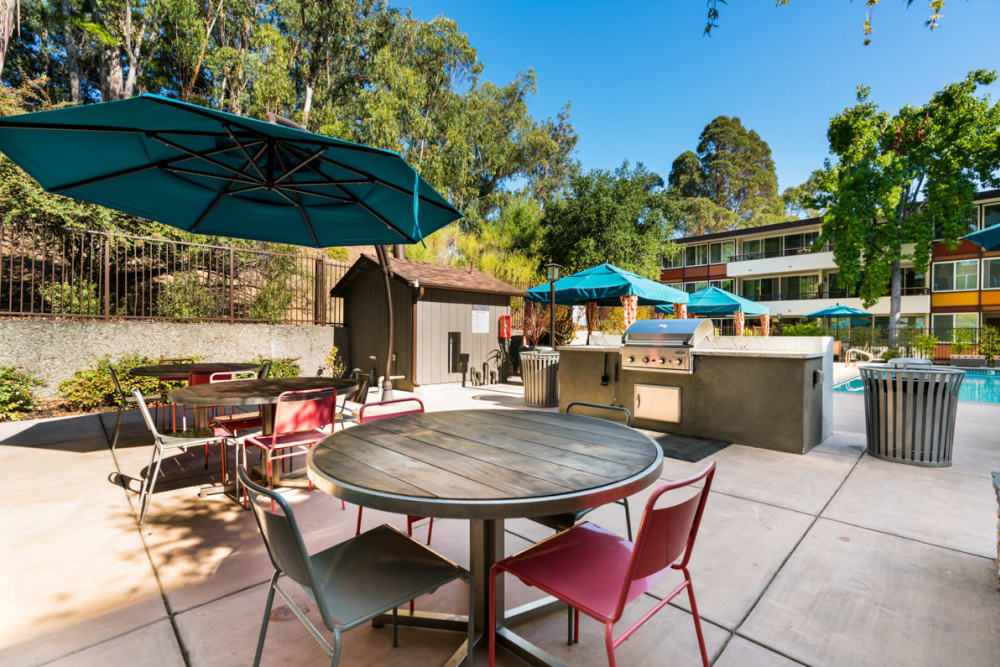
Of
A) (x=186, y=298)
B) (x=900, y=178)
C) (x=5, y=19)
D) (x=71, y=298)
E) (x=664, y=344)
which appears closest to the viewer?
(x=664, y=344)

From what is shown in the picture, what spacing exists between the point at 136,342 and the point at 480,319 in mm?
6615

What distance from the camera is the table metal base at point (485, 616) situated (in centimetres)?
160

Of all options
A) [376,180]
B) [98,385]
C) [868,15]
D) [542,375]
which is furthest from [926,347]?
[98,385]

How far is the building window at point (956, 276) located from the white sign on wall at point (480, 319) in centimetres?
2332

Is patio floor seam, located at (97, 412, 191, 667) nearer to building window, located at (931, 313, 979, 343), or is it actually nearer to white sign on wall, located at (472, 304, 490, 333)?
white sign on wall, located at (472, 304, 490, 333)

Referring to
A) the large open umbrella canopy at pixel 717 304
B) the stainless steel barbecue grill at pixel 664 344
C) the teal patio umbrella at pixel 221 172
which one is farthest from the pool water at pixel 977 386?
the teal patio umbrella at pixel 221 172

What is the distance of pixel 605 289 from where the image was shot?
738cm

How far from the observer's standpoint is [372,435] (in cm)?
201

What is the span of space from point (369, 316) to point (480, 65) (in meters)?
20.0

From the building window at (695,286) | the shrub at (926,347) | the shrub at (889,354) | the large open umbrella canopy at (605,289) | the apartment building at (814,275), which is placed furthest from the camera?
the building window at (695,286)

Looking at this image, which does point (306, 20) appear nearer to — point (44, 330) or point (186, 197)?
point (44, 330)

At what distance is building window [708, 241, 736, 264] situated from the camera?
26703 millimetres

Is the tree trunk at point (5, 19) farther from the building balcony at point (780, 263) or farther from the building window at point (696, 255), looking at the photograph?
the building window at point (696, 255)

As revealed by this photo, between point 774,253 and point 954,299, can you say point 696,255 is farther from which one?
point 954,299
